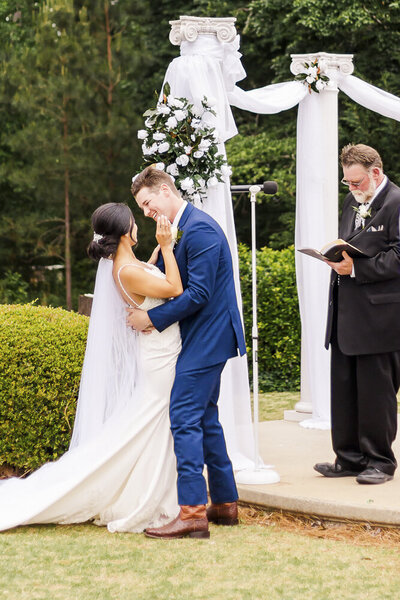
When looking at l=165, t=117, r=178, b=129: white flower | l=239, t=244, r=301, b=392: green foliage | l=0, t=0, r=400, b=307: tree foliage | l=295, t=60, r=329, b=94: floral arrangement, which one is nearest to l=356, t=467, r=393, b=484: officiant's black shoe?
l=165, t=117, r=178, b=129: white flower

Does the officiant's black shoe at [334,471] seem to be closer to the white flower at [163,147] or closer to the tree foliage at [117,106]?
the white flower at [163,147]

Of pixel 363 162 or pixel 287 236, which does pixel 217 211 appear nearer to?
pixel 363 162

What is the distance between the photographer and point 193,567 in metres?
4.40

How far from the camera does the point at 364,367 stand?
5.76 m

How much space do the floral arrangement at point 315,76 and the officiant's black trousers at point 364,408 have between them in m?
2.52

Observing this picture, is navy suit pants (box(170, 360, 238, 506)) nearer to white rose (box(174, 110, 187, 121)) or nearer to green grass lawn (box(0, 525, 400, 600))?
green grass lawn (box(0, 525, 400, 600))

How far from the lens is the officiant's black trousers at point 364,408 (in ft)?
18.8

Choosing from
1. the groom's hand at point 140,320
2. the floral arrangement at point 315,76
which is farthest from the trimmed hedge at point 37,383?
the floral arrangement at point 315,76

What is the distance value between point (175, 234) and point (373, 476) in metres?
1.94

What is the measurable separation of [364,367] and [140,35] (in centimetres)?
1565

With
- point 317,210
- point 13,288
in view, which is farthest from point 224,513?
point 13,288

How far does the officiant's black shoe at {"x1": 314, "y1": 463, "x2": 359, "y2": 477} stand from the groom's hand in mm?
1616

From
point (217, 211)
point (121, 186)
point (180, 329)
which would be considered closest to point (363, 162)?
point (217, 211)

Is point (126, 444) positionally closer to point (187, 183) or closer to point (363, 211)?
point (187, 183)
